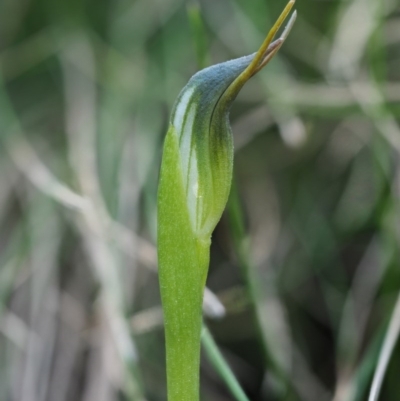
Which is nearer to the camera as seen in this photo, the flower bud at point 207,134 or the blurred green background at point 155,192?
the flower bud at point 207,134

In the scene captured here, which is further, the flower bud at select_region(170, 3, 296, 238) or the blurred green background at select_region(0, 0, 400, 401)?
the blurred green background at select_region(0, 0, 400, 401)

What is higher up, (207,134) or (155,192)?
(207,134)

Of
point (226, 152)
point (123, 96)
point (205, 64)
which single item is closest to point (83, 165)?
point (123, 96)

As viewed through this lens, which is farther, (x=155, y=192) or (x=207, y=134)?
(x=155, y=192)

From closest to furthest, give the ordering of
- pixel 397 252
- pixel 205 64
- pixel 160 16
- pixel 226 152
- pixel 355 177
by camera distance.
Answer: pixel 226 152 < pixel 205 64 < pixel 397 252 < pixel 355 177 < pixel 160 16

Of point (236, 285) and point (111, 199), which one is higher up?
point (111, 199)

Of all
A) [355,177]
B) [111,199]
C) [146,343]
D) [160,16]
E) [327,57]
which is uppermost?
[160,16]

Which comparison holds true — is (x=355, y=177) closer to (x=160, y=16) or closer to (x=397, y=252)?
(x=397, y=252)

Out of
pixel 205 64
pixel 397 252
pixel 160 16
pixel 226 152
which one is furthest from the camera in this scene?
pixel 160 16
